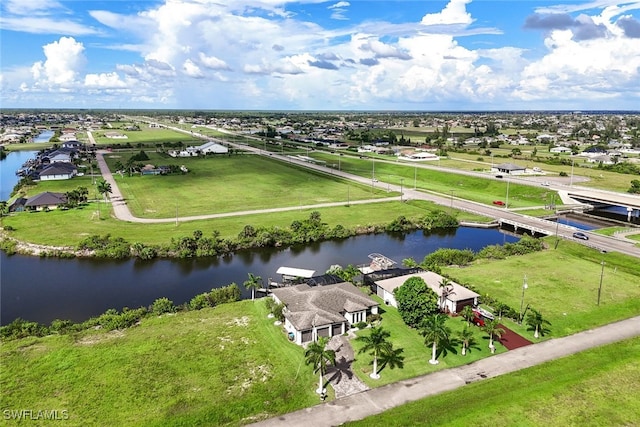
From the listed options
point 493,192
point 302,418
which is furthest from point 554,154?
point 302,418

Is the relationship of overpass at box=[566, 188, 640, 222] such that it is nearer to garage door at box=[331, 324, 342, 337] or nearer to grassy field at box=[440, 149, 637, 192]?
grassy field at box=[440, 149, 637, 192]

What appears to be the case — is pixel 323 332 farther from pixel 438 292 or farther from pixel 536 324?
pixel 536 324

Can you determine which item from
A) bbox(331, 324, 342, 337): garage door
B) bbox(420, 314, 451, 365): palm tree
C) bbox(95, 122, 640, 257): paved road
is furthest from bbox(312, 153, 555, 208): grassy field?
bbox(331, 324, 342, 337): garage door

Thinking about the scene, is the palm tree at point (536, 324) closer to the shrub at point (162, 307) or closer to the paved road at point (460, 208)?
the paved road at point (460, 208)

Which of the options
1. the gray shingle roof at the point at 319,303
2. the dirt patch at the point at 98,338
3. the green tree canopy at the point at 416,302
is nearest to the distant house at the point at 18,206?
the dirt patch at the point at 98,338

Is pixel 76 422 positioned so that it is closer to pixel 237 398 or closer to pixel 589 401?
pixel 237 398
